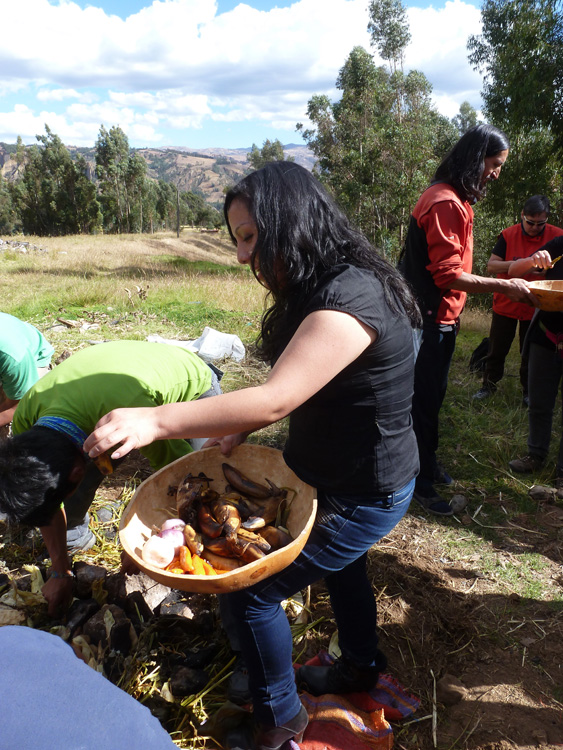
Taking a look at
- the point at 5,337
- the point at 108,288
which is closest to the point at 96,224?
the point at 108,288

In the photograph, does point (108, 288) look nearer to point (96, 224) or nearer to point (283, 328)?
point (283, 328)

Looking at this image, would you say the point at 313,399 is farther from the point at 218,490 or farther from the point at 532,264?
the point at 532,264

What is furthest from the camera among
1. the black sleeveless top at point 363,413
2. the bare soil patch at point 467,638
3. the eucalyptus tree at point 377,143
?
the eucalyptus tree at point 377,143

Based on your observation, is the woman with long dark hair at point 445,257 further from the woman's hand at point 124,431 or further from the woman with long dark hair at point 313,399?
the woman's hand at point 124,431

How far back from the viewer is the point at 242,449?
2.07m

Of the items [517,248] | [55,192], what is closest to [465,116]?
[55,192]

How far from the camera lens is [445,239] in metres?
3.13

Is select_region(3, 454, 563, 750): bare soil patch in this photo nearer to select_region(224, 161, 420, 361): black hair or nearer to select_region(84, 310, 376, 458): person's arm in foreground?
select_region(84, 310, 376, 458): person's arm in foreground

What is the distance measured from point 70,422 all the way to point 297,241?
1.22 m

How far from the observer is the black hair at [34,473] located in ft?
6.21

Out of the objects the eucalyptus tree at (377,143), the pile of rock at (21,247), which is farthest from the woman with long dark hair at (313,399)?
the pile of rock at (21,247)

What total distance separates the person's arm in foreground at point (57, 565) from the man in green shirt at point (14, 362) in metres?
1.08

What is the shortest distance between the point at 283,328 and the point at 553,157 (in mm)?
13926

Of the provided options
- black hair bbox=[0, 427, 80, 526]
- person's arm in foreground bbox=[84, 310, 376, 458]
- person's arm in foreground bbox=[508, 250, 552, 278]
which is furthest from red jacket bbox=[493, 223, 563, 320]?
black hair bbox=[0, 427, 80, 526]
